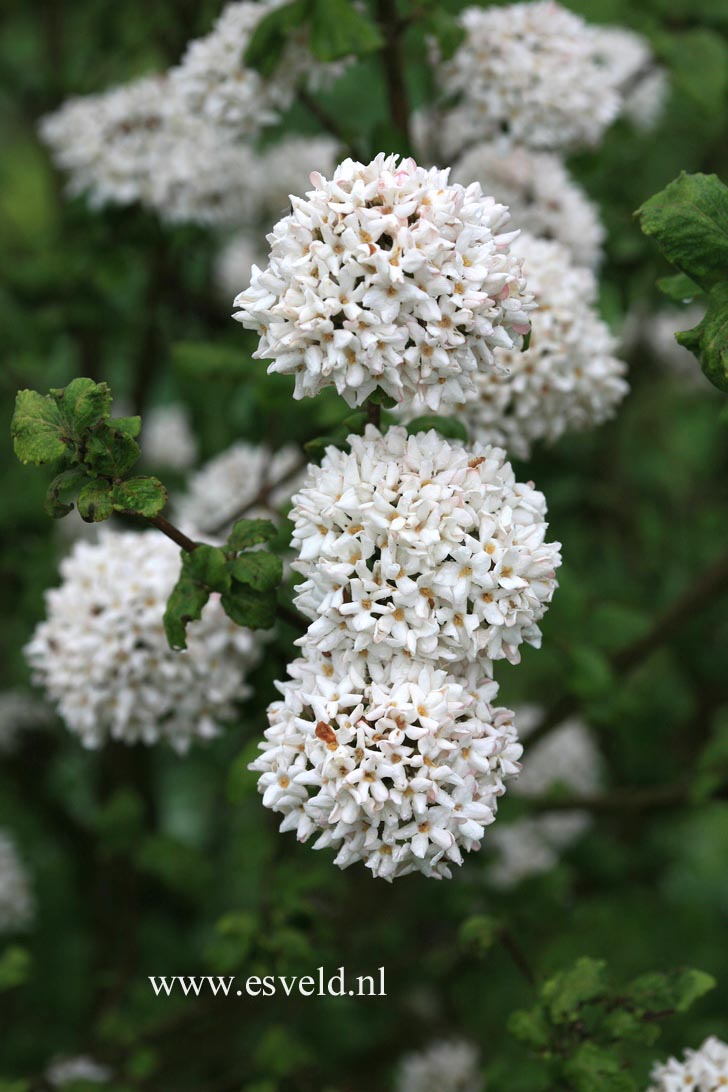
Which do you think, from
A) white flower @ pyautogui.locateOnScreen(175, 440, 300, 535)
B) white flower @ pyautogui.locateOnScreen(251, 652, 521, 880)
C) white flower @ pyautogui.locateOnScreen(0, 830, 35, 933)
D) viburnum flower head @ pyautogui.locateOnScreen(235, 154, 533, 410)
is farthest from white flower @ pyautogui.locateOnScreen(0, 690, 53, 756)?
viburnum flower head @ pyautogui.locateOnScreen(235, 154, 533, 410)

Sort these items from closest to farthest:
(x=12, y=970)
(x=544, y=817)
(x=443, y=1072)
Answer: (x=12, y=970) < (x=443, y=1072) < (x=544, y=817)

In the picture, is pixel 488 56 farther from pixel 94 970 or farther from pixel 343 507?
pixel 94 970

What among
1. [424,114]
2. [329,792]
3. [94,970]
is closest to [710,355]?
[329,792]

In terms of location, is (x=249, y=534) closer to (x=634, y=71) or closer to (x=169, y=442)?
(x=634, y=71)

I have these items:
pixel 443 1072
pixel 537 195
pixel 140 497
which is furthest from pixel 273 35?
pixel 443 1072

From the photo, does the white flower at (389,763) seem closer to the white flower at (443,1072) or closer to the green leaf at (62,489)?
the green leaf at (62,489)

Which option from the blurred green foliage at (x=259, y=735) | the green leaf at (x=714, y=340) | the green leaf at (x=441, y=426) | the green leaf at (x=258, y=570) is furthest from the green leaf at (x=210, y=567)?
the green leaf at (x=714, y=340)

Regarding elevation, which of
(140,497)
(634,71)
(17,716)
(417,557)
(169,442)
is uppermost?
(634,71)
